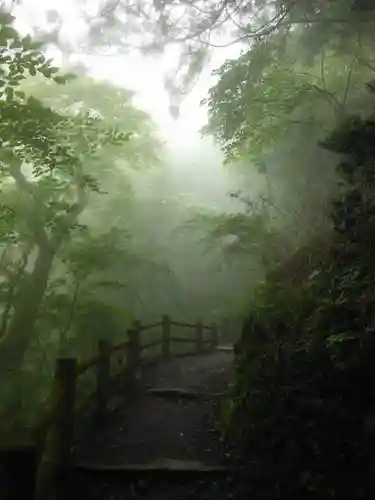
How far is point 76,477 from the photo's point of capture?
5.21 metres

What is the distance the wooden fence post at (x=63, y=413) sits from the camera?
4852mm

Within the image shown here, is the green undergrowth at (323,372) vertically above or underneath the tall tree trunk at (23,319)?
underneath

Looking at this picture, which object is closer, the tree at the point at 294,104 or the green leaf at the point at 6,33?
the green leaf at the point at 6,33

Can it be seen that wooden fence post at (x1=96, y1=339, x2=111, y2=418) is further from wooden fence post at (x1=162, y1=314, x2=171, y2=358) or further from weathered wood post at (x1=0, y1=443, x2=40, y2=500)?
wooden fence post at (x1=162, y1=314, x2=171, y2=358)

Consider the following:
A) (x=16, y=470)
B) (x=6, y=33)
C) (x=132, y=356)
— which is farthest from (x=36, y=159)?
(x=16, y=470)

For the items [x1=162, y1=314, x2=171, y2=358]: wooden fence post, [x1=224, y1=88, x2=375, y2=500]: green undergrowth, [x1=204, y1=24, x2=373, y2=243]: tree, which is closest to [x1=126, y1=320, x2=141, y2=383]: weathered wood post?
[x1=224, y1=88, x2=375, y2=500]: green undergrowth

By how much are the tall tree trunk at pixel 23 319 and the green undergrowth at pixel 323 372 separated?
564 centimetres

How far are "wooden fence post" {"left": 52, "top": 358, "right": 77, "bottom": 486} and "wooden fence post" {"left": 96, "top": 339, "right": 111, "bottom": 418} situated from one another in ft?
6.19

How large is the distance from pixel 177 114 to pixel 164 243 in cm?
1143

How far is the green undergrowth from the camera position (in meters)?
4.37

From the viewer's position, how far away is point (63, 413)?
489 cm

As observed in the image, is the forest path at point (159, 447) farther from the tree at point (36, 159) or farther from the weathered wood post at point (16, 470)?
the tree at point (36, 159)

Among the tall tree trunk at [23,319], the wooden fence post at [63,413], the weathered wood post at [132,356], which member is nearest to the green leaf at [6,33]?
the wooden fence post at [63,413]

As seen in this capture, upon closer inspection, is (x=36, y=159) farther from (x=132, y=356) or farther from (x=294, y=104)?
(x=294, y=104)
